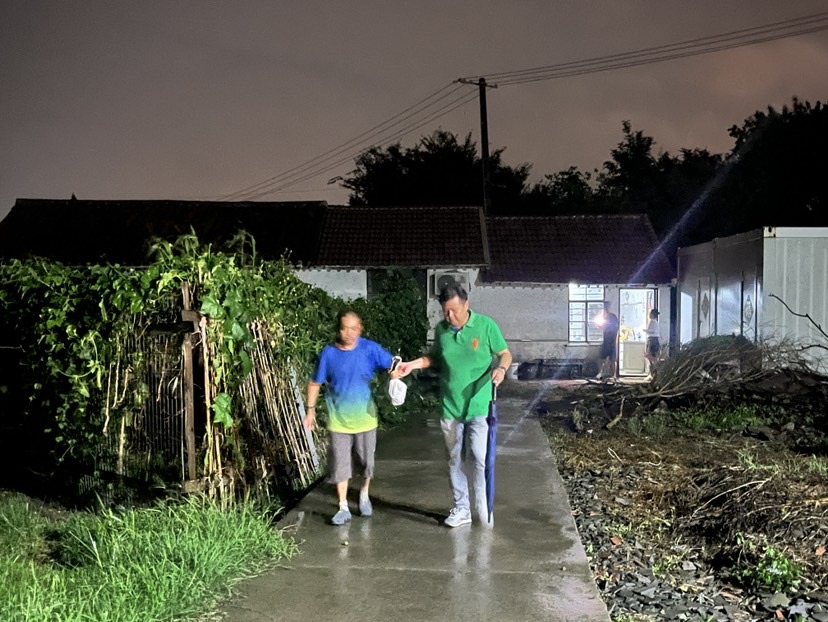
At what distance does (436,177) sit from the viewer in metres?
39.3

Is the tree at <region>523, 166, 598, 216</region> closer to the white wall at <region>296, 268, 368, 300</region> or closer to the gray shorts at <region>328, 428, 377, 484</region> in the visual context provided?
the white wall at <region>296, 268, 368, 300</region>

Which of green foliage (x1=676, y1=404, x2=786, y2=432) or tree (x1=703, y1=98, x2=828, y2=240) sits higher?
tree (x1=703, y1=98, x2=828, y2=240)

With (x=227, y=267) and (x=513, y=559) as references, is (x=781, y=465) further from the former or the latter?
(x=227, y=267)

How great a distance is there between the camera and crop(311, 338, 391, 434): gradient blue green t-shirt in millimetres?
5809

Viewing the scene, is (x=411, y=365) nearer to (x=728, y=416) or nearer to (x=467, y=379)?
(x=467, y=379)

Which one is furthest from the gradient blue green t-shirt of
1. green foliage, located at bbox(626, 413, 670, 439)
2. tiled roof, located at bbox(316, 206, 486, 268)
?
tiled roof, located at bbox(316, 206, 486, 268)

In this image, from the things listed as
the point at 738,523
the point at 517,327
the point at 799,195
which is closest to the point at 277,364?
the point at 738,523

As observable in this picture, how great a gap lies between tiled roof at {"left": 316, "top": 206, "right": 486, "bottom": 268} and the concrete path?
542 inches

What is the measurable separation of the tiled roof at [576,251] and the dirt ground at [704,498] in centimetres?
1059

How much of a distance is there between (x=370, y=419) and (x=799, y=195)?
27.9m

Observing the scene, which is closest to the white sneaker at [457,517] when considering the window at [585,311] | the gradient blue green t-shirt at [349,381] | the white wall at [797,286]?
the gradient blue green t-shirt at [349,381]

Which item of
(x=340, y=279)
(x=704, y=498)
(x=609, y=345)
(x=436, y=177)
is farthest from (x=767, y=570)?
(x=436, y=177)

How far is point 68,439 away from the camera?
679 cm

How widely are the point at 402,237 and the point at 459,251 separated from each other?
2023 millimetres
